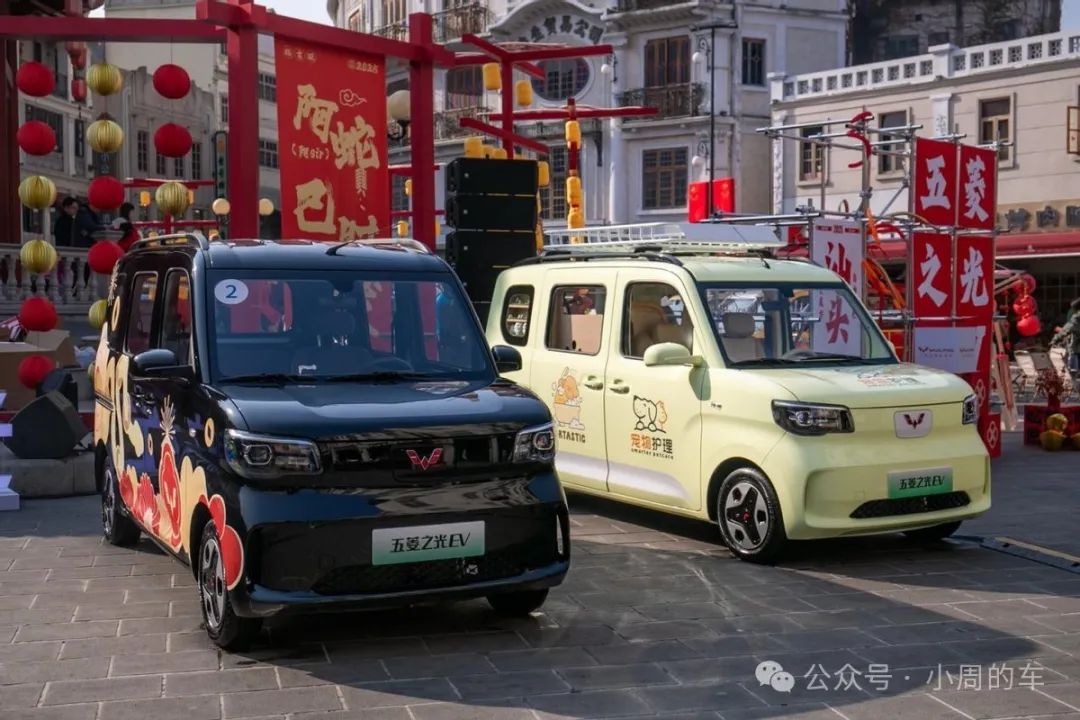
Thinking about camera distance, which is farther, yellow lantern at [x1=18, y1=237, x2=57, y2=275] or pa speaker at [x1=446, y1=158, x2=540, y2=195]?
pa speaker at [x1=446, y1=158, x2=540, y2=195]

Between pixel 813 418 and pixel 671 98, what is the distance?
36.7m

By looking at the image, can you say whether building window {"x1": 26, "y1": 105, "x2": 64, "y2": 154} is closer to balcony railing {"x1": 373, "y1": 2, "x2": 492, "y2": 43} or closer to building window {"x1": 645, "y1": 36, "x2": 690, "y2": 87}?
balcony railing {"x1": 373, "y1": 2, "x2": 492, "y2": 43}

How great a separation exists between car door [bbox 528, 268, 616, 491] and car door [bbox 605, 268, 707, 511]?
0.36ft

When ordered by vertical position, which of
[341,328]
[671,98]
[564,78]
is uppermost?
[564,78]

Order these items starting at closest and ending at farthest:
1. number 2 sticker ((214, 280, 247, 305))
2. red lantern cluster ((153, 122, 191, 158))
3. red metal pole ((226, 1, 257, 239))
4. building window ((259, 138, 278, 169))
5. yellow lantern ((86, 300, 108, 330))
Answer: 1. number 2 sticker ((214, 280, 247, 305))
2. red metal pole ((226, 1, 257, 239))
3. yellow lantern ((86, 300, 108, 330))
4. red lantern cluster ((153, 122, 191, 158))
5. building window ((259, 138, 278, 169))

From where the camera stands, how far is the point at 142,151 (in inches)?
1956

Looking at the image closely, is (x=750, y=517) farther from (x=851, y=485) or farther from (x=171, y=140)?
(x=171, y=140)

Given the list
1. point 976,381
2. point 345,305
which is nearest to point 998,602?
point 345,305

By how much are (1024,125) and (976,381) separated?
22840 millimetres

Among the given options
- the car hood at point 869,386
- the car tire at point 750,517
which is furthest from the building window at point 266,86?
the car tire at point 750,517

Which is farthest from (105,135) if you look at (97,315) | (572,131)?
(572,131)

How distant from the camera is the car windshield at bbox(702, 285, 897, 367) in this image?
8.52m

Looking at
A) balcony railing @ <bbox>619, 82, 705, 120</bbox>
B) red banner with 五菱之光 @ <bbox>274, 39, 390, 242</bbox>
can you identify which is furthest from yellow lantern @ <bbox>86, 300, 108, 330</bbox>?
balcony railing @ <bbox>619, 82, 705, 120</bbox>

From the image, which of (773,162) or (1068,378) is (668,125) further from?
(1068,378)
